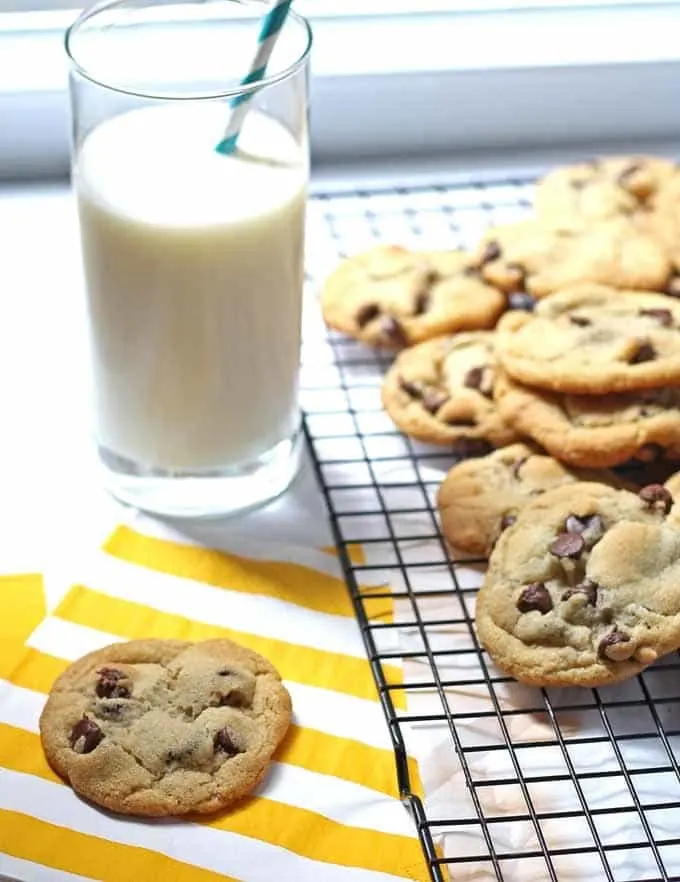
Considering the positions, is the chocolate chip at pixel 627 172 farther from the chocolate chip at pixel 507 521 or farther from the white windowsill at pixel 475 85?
the chocolate chip at pixel 507 521

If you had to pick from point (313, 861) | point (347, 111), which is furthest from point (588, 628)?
point (347, 111)

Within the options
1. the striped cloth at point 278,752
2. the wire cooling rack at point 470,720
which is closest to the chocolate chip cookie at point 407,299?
the wire cooling rack at point 470,720

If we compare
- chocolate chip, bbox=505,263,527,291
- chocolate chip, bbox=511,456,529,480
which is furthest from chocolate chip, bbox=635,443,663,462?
chocolate chip, bbox=505,263,527,291

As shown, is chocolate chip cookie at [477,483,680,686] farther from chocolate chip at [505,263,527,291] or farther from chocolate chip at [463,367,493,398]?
chocolate chip at [505,263,527,291]

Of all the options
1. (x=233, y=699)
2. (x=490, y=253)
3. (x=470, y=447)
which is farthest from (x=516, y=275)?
(x=233, y=699)

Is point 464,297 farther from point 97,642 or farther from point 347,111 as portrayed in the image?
point 97,642

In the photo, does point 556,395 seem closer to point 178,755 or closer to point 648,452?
point 648,452
